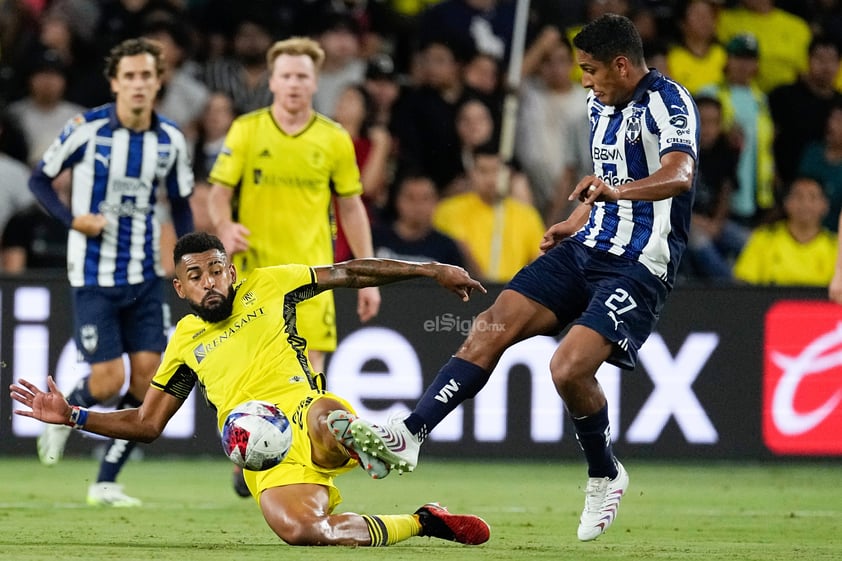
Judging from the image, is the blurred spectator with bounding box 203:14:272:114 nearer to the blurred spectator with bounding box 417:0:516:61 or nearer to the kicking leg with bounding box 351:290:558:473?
the blurred spectator with bounding box 417:0:516:61

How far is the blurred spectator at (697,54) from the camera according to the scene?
1315cm

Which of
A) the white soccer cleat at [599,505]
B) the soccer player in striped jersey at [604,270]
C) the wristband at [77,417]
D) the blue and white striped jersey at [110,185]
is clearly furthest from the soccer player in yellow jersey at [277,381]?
the blue and white striped jersey at [110,185]

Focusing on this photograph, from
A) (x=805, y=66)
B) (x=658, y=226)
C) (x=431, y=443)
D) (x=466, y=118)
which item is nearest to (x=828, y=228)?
(x=805, y=66)

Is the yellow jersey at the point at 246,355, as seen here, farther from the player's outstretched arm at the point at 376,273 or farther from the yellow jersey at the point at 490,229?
the yellow jersey at the point at 490,229

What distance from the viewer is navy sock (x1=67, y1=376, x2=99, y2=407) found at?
873 cm

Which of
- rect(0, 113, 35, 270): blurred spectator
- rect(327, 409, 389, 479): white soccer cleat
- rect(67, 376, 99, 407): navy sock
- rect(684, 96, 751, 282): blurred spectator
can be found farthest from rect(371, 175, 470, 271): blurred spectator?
rect(327, 409, 389, 479): white soccer cleat

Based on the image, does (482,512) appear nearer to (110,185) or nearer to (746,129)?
(110,185)

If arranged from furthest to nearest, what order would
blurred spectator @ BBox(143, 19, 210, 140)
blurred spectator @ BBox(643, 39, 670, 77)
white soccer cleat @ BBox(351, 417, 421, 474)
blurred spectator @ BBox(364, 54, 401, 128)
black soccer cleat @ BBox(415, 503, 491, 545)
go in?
blurred spectator @ BBox(643, 39, 670, 77)
blurred spectator @ BBox(364, 54, 401, 128)
blurred spectator @ BBox(143, 19, 210, 140)
black soccer cleat @ BBox(415, 503, 491, 545)
white soccer cleat @ BBox(351, 417, 421, 474)

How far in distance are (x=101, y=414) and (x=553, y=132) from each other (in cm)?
688

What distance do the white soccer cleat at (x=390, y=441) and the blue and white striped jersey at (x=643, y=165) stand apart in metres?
1.31

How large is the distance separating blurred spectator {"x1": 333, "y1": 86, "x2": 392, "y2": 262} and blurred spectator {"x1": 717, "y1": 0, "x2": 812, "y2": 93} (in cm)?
358

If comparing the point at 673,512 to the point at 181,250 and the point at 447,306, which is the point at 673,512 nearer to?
the point at 447,306

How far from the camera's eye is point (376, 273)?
6.73 metres

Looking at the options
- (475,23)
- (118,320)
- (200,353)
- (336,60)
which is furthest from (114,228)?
(475,23)
